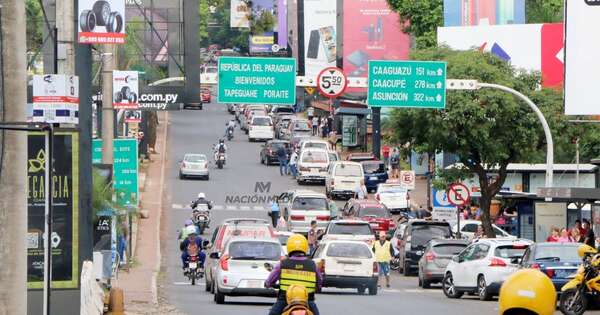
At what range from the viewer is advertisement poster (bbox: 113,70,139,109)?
36594 millimetres

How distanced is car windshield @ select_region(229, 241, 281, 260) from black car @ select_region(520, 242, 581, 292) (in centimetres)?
488

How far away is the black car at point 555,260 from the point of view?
94.4 ft

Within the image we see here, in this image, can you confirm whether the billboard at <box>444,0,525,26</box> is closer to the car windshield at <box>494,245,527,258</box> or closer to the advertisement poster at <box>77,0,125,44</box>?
the car windshield at <box>494,245,527,258</box>

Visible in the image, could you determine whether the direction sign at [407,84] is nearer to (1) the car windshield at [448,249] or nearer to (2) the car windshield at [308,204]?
(1) the car windshield at [448,249]

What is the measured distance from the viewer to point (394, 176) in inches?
2995

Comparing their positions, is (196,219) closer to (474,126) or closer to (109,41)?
(474,126)

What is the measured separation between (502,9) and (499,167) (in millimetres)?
20336

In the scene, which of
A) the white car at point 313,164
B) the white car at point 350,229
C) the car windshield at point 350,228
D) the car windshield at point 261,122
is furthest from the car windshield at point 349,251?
the car windshield at point 261,122

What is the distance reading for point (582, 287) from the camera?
2605 centimetres

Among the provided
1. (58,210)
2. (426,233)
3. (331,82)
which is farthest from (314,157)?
(58,210)

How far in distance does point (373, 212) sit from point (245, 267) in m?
25.2

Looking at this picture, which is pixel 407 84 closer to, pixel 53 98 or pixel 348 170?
pixel 53 98

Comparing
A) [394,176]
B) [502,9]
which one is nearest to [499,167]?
[502,9]

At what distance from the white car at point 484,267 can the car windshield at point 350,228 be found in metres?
11.4
